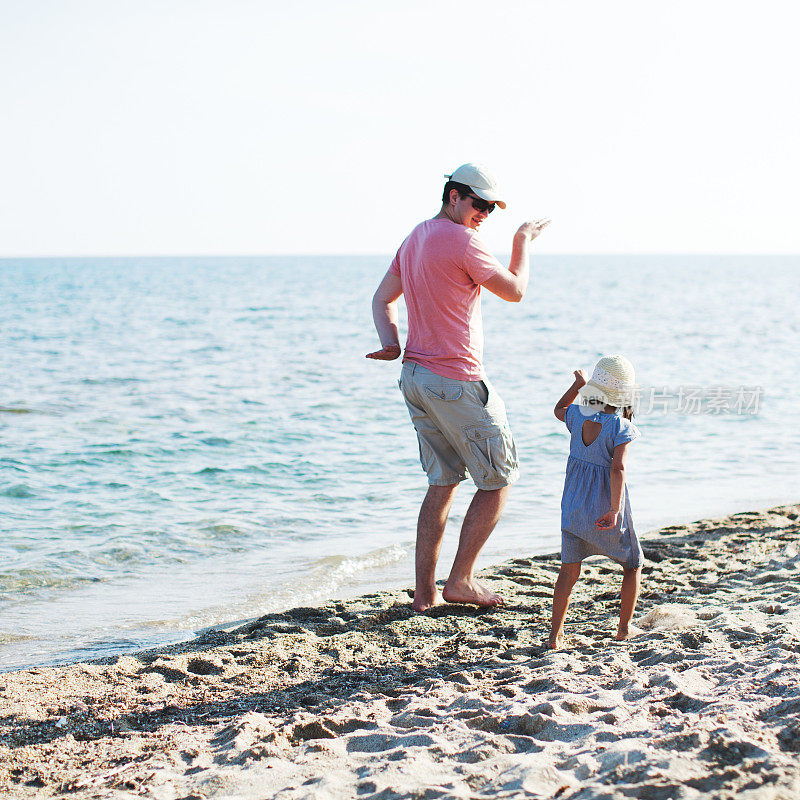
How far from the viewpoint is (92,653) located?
4387 mm

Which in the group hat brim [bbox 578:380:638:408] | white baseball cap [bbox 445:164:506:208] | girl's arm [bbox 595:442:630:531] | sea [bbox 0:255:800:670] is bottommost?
sea [bbox 0:255:800:670]

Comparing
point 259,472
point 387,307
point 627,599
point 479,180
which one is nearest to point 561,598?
point 627,599

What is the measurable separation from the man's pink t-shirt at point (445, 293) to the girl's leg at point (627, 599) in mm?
1136

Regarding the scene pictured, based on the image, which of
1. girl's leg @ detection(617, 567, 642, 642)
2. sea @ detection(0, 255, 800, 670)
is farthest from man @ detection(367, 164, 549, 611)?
sea @ detection(0, 255, 800, 670)

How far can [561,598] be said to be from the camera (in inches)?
152

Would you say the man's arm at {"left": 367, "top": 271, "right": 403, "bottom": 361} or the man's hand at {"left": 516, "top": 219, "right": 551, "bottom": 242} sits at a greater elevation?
the man's hand at {"left": 516, "top": 219, "right": 551, "bottom": 242}

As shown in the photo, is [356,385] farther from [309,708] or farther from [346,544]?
[309,708]

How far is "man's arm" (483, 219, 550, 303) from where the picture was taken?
13.3ft

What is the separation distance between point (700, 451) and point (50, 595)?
7.01m

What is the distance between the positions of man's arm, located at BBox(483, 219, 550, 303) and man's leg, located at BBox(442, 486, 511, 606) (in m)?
0.96

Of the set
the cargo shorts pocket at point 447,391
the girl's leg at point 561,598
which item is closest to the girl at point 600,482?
the girl's leg at point 561,598

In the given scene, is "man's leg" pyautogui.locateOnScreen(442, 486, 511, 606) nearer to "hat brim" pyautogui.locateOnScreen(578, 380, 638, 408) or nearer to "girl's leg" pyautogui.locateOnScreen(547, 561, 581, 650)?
"girl's leg" pyautogui.locateOnScreen(547, 561, 581, 650)

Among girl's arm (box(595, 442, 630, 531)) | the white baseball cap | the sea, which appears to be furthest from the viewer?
the sea

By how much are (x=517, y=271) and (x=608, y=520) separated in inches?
50.1
